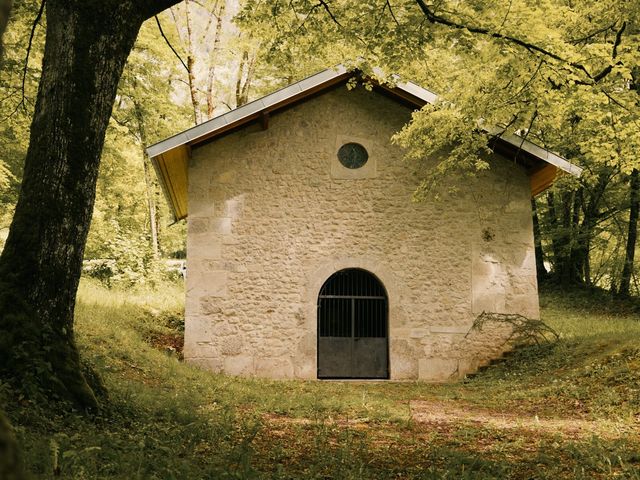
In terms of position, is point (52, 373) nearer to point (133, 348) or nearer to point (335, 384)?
point (133, 348)

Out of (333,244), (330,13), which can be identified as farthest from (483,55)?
(333,244)

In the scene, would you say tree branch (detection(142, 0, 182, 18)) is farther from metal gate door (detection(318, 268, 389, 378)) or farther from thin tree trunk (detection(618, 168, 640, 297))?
thin tree trunk (detection(618, 168, 640, 297))

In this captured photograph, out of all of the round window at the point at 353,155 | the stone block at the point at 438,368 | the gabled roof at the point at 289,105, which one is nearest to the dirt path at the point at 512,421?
the stone block at the point at 438,368

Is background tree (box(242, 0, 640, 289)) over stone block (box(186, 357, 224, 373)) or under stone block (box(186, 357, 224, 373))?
over

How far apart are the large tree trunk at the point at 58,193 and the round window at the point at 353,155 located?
7.26 m

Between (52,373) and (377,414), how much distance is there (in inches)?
147

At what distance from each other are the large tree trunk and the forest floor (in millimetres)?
440

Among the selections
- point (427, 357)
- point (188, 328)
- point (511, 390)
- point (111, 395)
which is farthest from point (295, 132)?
point (111, 395)

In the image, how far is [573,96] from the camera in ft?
26.8

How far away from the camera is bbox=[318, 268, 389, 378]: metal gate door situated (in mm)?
11727

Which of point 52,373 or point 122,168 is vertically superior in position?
point 122,168

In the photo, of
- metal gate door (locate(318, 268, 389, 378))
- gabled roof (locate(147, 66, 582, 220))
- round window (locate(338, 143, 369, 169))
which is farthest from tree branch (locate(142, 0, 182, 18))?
metal gate door (locate(318, 268, 389, 378))

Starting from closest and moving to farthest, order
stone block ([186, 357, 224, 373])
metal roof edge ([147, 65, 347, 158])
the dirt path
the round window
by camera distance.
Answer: the dirt path → metal roof edge ([147, 65, 347, 158]) → stone block ([186, 357, 224, 373]) → the round window

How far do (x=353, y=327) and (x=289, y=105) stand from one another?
4454mm
